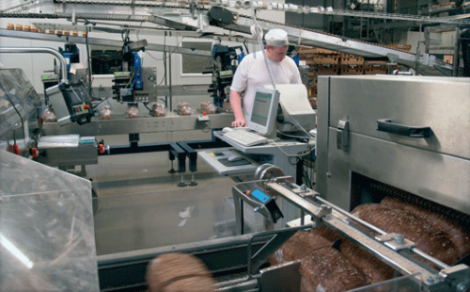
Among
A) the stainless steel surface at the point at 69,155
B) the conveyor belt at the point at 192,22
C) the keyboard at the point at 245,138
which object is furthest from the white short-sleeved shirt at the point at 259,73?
the stainless steel surface at the point at 69,155

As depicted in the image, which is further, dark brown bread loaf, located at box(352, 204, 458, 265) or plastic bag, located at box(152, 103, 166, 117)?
plastic bag, located at box(152, 103, 166, 117)

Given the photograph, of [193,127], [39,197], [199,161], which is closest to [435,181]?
[39,197]

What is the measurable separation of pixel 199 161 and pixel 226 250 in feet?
15.9

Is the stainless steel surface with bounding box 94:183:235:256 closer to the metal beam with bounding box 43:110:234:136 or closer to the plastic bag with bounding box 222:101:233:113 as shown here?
the metal beam with bounding box 43:110:234:136

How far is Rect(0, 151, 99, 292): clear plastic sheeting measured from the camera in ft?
1.96

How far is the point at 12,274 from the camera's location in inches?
23.1

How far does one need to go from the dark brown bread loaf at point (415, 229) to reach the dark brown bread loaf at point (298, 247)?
13 cm

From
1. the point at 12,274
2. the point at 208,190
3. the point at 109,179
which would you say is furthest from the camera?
the point at 109,179

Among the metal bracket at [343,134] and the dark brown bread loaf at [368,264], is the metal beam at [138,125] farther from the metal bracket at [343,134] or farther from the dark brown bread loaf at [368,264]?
the dark brown bread loaf at [368,264]

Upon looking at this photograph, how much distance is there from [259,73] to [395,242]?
111 inches

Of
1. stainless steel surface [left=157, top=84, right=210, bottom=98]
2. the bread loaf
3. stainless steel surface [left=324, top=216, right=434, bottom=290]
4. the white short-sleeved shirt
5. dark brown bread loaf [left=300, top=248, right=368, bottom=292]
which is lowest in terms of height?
dark brown bread loaf [left=300, top=248, right=368, bottom=292]

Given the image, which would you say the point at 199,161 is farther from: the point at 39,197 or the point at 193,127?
the point at 39,197

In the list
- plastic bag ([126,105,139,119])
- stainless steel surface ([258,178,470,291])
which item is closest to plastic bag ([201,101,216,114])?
plastic bag ([126,105,139,119])

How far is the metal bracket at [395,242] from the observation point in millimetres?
689
